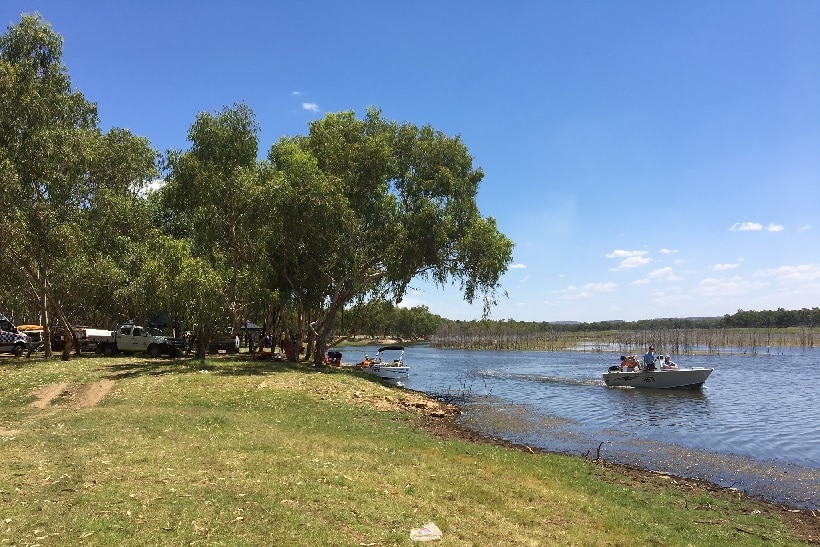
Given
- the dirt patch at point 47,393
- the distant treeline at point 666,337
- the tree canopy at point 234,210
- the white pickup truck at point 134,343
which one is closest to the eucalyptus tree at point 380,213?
the tree canopy at point 234,210

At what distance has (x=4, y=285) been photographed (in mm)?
36250

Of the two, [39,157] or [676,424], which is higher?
[39,157]

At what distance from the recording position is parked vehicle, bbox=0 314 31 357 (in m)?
31.8

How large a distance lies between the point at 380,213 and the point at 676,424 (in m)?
17.0

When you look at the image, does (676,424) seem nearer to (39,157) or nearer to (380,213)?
(380,213)

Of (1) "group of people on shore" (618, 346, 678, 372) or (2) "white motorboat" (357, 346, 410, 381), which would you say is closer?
(1) "group of people on shore" (618, 346, 678, 372)

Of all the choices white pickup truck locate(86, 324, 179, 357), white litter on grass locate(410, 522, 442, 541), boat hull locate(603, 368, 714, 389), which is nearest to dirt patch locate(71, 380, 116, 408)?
white pickup truck locate(86, 324, 179, 357)

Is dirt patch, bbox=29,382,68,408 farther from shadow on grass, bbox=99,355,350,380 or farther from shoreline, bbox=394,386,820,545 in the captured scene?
shoreline, bbox=394,386,820,545

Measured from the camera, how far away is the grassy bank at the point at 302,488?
725 centimetres

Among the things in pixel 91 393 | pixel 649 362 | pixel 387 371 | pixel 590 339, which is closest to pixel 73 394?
A: pixel 91 393

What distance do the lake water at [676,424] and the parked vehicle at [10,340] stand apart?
23.0 metres

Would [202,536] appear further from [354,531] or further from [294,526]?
[354,531]

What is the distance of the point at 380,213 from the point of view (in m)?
30.0

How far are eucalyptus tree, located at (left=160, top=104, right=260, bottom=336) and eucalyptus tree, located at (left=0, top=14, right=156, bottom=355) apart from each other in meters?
4.33
